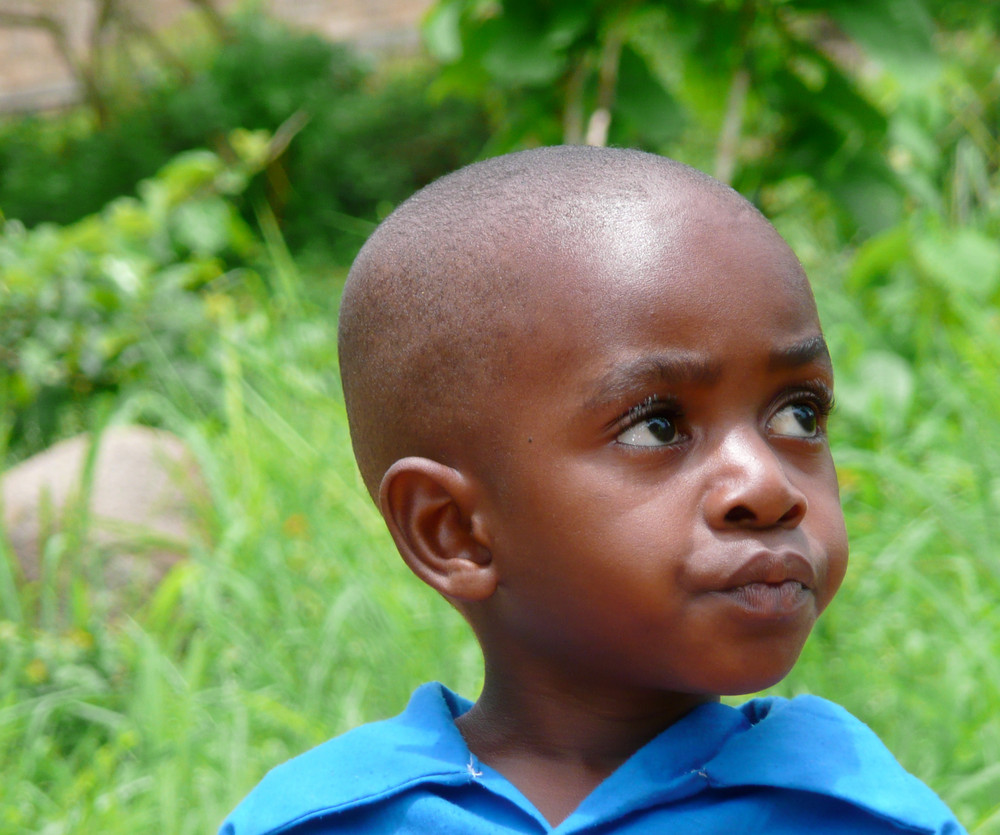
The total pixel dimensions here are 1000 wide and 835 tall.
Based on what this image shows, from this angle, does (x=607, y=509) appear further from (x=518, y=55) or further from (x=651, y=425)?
(x=518, y=55)

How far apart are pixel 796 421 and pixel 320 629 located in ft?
5.15

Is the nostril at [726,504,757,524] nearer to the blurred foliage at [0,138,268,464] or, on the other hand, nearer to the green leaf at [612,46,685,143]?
the green leaf at [612,46,685,143]

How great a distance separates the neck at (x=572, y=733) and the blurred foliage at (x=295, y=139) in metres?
7.06

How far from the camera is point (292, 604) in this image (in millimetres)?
2795

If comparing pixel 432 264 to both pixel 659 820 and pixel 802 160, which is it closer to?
pixel 659 820

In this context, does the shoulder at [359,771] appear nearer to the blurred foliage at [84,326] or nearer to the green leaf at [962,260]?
the green leaf at [962,260]

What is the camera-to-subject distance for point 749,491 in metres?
1.18

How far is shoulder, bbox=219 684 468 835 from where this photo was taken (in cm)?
133

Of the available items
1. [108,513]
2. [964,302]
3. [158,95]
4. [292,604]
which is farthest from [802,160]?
[158,95]

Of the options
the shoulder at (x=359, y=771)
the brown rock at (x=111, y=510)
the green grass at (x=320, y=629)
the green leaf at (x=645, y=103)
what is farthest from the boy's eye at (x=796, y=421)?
the brown rock at (x=111, y=510)

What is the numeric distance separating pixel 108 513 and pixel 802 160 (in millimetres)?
2274

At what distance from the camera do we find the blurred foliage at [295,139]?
874 centimetres

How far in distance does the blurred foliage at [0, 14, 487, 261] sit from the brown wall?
4.28 ft

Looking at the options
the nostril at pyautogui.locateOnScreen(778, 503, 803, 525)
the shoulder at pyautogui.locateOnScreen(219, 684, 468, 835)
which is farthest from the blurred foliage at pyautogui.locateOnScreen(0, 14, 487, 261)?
the nostril at pyautogui.locateOnScreen(778, 503, 803, 525)
